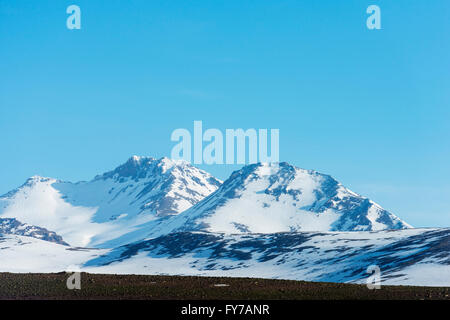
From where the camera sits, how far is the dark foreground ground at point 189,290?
5647 cm

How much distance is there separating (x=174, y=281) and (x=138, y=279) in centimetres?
494

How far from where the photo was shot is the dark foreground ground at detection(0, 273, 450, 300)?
5647 cm

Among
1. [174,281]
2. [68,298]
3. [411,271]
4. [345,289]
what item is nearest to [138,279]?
[174,281]

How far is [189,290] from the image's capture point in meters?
60.0
